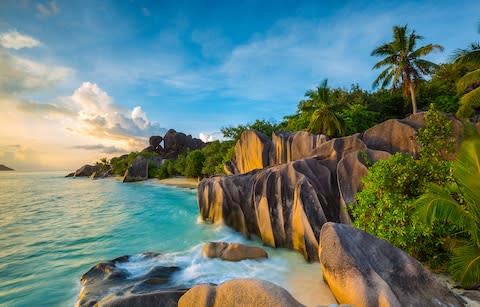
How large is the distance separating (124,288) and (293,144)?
438 inches

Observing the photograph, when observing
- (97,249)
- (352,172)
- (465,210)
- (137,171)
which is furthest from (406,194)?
(137,171)

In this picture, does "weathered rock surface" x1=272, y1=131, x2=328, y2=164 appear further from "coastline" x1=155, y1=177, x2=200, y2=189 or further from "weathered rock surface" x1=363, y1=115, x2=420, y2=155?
"coastline" x1=155, y1=177, x2=200, y2=189

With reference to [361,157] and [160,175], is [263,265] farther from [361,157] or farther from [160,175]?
[160,175]

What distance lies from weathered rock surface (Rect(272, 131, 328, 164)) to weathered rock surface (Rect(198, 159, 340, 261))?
453 centimetres

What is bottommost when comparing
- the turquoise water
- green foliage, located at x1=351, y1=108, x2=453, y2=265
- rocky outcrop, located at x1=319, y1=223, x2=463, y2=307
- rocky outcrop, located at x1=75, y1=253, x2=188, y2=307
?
the turquoise water

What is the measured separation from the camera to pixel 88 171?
256ft

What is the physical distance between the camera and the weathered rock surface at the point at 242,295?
277cm

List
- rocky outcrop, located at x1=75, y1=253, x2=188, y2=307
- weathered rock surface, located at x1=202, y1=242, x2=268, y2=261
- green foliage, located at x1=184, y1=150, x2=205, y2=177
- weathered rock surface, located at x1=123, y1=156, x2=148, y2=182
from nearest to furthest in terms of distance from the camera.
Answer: rocky outcrop, located at x1=75, y1=253, x2=188, y2=307
weathered rock surface, located at x1=202, y1=242, x2=268, y2=261
green foliage, located at x1=184, y1=150, x2=205, y2=177
weathered rock surface, located at x1=123, y1=156, x2=148, y2=182

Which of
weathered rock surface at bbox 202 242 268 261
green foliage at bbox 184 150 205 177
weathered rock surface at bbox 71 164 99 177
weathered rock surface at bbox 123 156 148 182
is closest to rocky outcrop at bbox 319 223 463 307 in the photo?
weathered rock surface at bbox 202 242 268 261

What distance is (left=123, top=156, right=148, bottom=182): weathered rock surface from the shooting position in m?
45.5

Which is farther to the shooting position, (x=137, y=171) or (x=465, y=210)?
(x=137, y=171)

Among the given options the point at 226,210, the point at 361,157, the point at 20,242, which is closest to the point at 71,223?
the point at 20,242

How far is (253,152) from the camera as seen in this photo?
1655 cm

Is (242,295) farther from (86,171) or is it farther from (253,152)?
(86,171)
